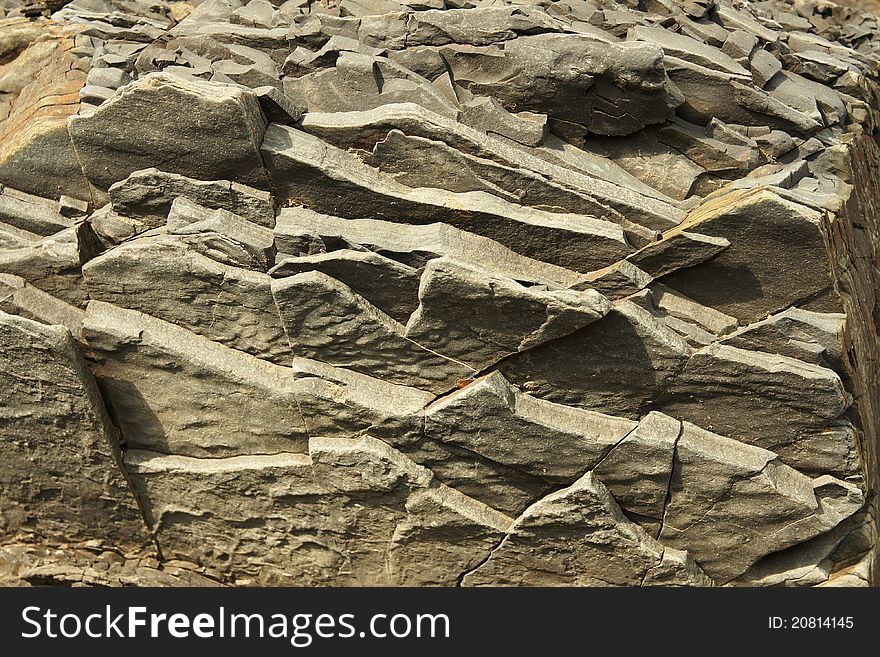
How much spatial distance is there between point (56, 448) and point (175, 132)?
4.08 meters

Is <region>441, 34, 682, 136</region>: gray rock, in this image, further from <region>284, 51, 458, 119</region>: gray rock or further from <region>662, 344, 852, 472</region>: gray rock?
<region>662, 344, 852, 472</region>: gray rock

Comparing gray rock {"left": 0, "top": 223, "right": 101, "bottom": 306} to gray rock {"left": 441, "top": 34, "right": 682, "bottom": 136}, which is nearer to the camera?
gray rock {"left": 0, "top": 223, "right": 101, "bottom": 306}

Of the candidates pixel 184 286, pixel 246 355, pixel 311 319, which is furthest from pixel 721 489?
pixel 184 286

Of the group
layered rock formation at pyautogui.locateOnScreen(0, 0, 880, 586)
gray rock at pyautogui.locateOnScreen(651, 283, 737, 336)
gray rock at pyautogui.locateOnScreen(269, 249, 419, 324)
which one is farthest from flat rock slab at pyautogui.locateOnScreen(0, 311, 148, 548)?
gray rock at pyautogui.locateOnScreen(651, 283, 737, 336)

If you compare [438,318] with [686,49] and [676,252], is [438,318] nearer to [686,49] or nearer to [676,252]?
[676,252]

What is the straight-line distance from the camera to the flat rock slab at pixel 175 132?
29.5 ft

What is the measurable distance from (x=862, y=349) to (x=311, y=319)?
671 centimetres

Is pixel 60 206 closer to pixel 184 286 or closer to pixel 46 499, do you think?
pixel 184 286

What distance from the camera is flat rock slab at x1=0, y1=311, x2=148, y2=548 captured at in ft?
30.5

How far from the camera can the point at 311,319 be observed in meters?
9.16

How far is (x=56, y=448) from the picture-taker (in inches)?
394

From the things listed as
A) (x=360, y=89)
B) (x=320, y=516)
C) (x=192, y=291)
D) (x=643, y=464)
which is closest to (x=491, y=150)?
(x=360, y=89)

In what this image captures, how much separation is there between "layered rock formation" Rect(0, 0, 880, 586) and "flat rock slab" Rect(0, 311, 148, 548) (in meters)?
0.04

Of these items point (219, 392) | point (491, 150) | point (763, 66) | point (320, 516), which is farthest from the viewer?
point (763, 66)
